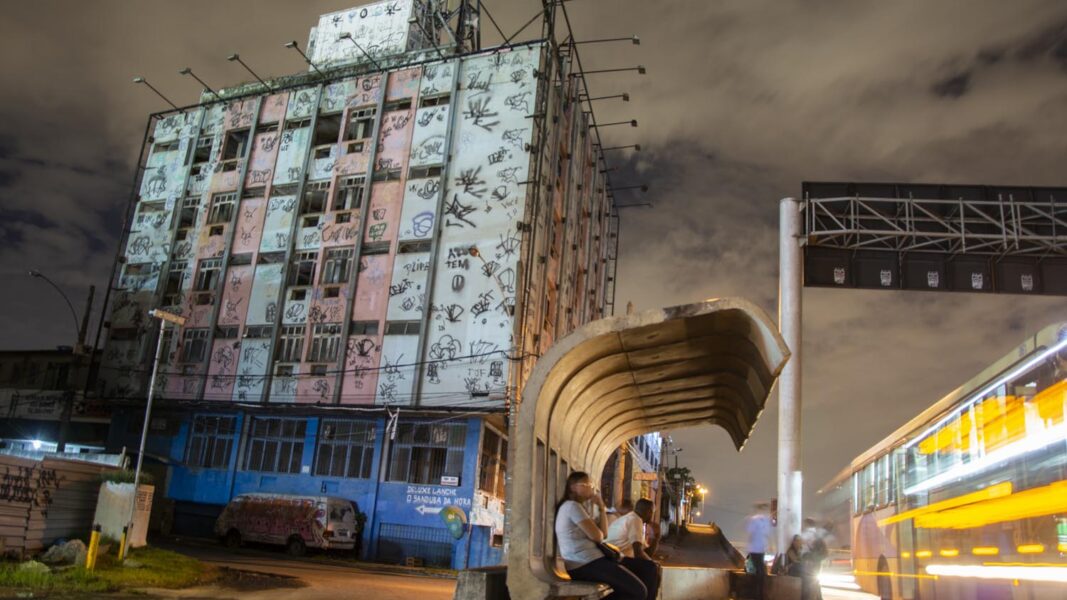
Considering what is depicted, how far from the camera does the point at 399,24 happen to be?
36719 millimetres

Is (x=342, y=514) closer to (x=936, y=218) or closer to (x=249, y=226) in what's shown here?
(x=249, y=226)

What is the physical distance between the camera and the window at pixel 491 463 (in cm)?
2845

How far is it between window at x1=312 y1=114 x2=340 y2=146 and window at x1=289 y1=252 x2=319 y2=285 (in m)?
5.42

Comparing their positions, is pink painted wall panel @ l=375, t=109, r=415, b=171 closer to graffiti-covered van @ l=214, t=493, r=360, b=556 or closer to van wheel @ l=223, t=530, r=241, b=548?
graffiti-covered van @ l=214, t=493, r=360, b=556

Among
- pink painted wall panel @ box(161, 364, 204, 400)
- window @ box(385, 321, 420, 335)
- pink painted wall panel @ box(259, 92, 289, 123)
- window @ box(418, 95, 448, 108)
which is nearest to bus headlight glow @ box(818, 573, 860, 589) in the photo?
window @ box(385, 321, 420, 335)

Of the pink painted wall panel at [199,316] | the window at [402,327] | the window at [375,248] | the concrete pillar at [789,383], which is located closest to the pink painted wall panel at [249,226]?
the pink painted wall panel at [199,316]

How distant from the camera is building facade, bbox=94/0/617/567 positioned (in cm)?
2858

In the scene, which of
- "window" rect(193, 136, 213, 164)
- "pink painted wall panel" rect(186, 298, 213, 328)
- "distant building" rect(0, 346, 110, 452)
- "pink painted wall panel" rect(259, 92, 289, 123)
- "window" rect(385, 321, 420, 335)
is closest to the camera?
"window" rect(385, 321, 420, 335)

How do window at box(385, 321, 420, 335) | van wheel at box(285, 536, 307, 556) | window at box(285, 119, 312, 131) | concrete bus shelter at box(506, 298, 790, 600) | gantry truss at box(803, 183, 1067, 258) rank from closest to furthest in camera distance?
concrete bus shelter at box(506, 298, 790, 600), gantry truss at box(803, 183, 1067, 258), van wheel at box(285, 536, 307, 556), window at box(385, 321, 420, 335), window at box(285, 119, 312, 131)

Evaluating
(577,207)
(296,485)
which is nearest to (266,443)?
(296,485)

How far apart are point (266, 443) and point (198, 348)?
229 inches

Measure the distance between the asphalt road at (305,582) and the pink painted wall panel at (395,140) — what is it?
15.9 meters

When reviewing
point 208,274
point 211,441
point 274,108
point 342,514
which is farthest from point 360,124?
point 342,514

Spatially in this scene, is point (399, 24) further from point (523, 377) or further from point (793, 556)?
point (793, 556)
